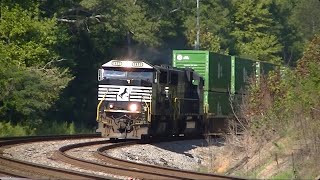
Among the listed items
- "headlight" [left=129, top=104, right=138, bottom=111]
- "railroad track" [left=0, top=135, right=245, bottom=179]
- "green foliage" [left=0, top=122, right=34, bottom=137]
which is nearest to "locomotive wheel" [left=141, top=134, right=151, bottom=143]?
"headlight" [left=129, top=104, right=138, bottom=111]

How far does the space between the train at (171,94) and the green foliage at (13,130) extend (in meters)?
7.15

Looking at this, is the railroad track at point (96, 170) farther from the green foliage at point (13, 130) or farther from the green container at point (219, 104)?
the green container at point (219, 104)

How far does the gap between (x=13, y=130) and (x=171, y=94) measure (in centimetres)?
819

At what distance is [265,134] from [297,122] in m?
1.79

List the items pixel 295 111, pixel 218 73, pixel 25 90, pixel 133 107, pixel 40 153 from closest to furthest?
pixel 295 111 → pixel 40 153 → pixel 133 107 → pixel 25 90 → pixel 218 73

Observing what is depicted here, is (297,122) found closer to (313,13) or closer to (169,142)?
(169,142)

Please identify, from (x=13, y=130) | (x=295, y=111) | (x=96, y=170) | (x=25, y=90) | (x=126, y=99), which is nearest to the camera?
(x=96, y=170)

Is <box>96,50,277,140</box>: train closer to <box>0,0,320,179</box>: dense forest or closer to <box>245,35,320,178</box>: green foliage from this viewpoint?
<box>0,0,320,179</box>: dense forest

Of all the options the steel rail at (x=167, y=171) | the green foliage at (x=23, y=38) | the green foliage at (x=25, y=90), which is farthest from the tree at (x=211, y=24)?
the steel rail at (x=167, y=171)

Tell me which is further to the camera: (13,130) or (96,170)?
(13,130)

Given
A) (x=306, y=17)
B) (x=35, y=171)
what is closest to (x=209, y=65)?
(x=35, y=171)

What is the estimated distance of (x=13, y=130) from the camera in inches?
1308

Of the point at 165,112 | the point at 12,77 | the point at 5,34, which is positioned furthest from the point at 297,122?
the point at 5,34

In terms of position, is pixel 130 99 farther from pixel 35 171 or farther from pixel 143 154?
pixel 35 171
